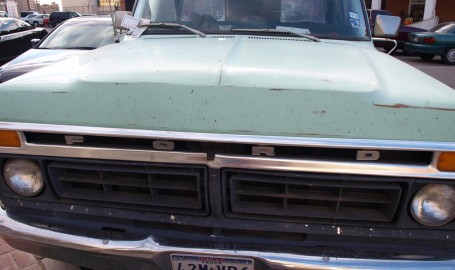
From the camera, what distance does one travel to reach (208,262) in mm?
1769

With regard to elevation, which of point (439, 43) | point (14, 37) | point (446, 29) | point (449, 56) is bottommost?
point (449, 56)

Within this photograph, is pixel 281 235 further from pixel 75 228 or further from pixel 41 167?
pixel 41 167

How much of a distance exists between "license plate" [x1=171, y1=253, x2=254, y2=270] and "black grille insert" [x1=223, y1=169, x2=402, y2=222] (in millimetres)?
196

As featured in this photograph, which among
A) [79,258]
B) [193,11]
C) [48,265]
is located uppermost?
[193,11]

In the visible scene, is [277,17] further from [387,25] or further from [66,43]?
[66,43]

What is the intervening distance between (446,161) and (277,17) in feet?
5.77

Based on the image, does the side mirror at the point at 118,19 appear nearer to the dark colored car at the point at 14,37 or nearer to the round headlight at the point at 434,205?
the round headlight at the point at 434,205

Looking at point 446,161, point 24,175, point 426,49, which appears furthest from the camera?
point 426,49

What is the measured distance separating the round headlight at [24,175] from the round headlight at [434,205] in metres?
1.77

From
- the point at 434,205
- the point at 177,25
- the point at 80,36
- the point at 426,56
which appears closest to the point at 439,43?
the point at 426,56

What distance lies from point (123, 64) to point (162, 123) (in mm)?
600

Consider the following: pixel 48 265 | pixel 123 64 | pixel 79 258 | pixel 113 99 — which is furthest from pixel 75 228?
pixel 48 265

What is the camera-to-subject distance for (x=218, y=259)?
1.75 metres

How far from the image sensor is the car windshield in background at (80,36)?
702cm
